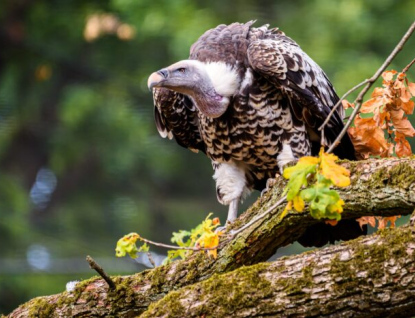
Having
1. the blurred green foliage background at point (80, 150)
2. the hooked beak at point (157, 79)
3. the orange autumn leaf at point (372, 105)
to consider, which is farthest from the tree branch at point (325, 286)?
the blurred green foliage background at point (80, 150)

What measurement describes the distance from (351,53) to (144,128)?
98.1 inches

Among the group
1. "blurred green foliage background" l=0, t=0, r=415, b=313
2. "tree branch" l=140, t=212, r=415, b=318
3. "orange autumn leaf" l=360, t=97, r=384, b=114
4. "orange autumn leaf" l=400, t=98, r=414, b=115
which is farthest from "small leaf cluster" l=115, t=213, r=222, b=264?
"blurred green foliage background" l=0, t=0, r=415, b=313

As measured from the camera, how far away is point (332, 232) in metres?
4.21

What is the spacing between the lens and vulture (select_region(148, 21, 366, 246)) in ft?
13.6

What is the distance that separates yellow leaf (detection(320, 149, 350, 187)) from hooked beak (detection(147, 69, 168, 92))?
1755 mm

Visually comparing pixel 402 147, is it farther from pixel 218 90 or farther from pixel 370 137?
pixel 218 90

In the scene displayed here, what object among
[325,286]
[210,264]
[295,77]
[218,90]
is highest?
[218,90]

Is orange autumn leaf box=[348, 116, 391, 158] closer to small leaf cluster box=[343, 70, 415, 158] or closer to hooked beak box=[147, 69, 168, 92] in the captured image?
small leaf cluster box=[343, 70, 415, 158]

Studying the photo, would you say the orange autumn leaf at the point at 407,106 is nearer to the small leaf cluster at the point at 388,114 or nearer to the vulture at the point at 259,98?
the small leaf cluster at the point at 388,114

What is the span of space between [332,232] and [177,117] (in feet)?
3.69

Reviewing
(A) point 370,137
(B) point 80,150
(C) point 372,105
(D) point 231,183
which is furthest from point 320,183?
(B) point 80,150

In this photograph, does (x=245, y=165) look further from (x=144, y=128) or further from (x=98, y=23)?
(x=98, y=23)

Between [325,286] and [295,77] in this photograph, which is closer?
[325,286]

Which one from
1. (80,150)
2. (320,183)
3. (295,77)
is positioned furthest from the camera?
(80,150)
